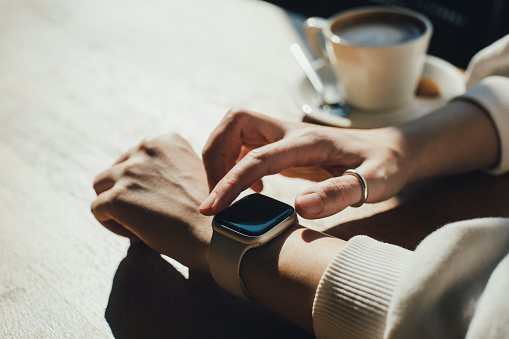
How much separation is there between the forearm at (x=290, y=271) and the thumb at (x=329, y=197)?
0.03 m

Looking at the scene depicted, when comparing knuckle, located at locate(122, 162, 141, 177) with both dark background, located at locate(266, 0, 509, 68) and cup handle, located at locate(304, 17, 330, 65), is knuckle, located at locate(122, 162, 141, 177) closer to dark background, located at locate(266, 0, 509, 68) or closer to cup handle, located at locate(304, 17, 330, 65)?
cup handle, located at locate(304, 17, 330, 65)

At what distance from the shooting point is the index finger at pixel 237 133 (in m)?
0.58

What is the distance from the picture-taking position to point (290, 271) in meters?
0.43

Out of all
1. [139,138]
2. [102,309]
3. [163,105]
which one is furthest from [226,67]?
[102,309]

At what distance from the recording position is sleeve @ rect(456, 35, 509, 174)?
610 millimetres

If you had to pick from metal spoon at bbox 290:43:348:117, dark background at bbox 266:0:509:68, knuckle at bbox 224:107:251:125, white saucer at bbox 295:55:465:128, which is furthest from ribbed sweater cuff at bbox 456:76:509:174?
dark background at bbox 266:0:509:68

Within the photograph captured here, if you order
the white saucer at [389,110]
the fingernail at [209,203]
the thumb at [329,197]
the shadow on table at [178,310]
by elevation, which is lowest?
the shadow on table at [178,310]

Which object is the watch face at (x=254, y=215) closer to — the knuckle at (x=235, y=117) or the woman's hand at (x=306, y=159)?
the woman's hand at (x=306, y=159)

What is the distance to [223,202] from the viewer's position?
48cm

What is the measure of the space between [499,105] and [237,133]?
1.14ft

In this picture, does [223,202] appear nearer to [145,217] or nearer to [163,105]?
[145,217]

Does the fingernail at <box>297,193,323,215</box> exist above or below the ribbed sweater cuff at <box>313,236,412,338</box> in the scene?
above

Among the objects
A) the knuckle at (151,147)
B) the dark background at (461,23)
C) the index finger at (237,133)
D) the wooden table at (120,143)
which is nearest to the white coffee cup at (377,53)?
the wooden table at (120,143)

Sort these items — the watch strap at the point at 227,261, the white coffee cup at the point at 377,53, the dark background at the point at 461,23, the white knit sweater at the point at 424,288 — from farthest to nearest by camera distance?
the dark background at the point at 461,23 → the white coffee cup at the point at 377,53 → the watch strap at the point at 227,261 → the white knit sweater at the point at 424,288
